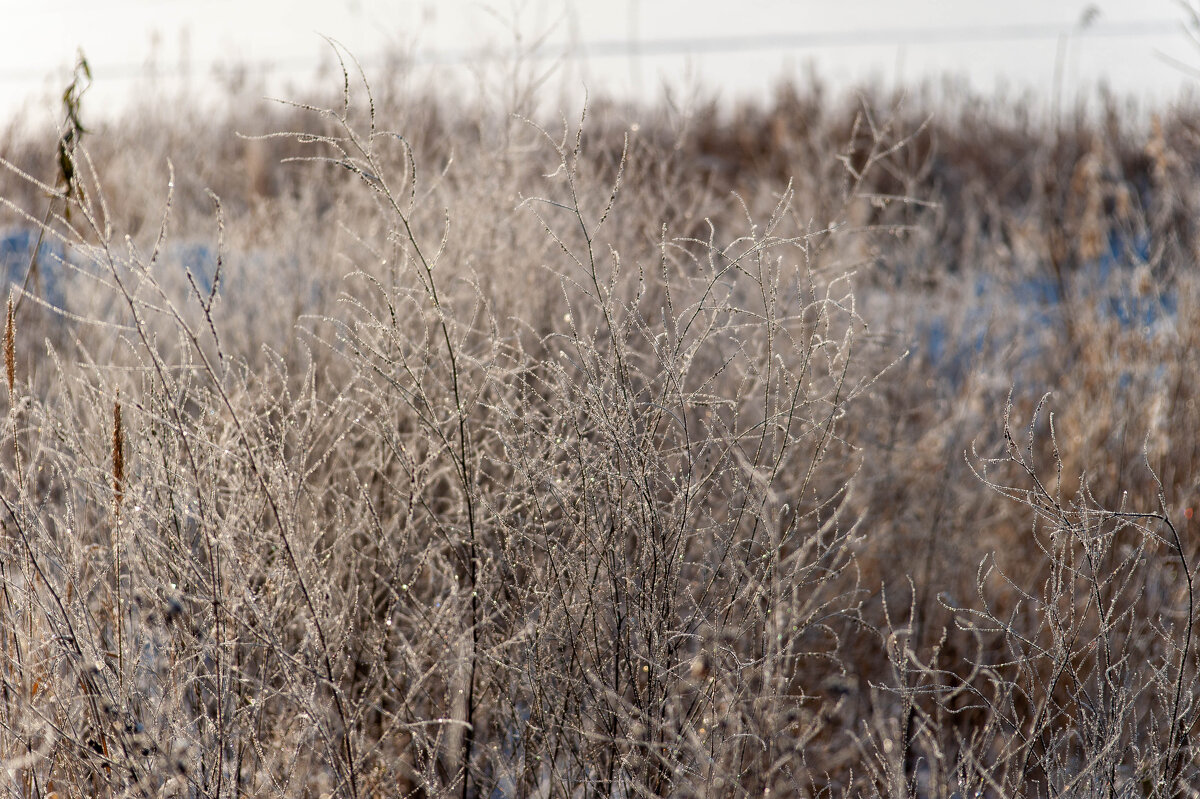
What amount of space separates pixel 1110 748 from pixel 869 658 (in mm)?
1787

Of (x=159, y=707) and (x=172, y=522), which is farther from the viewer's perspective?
(x=172, y=522)

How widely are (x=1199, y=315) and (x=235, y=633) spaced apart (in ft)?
11.8

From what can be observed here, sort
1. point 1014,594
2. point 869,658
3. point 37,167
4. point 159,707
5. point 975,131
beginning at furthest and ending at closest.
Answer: point 975,131 < point 37,167 < point 1014,594 < point 869,658 < point 159,707

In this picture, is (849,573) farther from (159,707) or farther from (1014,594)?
(159,707)

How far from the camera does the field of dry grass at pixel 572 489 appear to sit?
164 centimetres

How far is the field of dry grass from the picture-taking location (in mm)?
1636

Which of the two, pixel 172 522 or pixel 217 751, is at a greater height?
pixel 172 522

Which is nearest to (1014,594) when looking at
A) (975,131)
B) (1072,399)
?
(1072,399)

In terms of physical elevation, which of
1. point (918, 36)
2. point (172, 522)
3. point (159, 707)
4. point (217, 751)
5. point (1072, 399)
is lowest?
point (1072, 399)

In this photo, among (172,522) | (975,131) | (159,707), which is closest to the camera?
(159,707)

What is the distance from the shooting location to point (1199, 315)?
12.3 ft

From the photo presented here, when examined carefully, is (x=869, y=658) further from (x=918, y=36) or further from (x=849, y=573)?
(x=918, y=36)

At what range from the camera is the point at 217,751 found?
1646mm

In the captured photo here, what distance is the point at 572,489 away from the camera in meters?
1.63
